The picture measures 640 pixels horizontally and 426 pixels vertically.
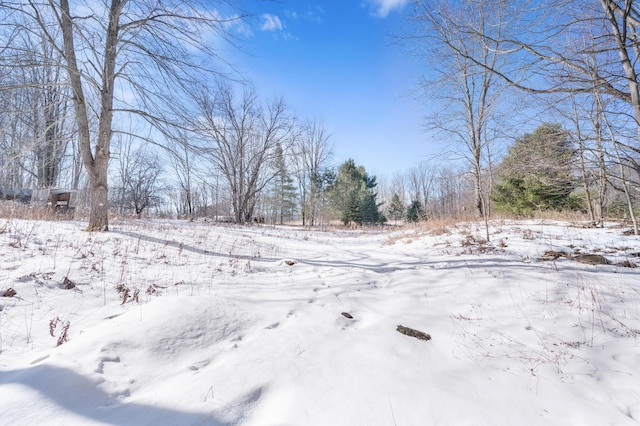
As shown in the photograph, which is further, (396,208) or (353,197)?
(396,208)

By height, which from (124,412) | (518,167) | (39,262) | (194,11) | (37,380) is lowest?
(124,412)

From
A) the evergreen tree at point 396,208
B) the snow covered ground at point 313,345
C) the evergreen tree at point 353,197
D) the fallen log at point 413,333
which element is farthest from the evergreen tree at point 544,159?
the evergreen tree at point 396,208

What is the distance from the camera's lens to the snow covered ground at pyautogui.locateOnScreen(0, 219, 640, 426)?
149cm

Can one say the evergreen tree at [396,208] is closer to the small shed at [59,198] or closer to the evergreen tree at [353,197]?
the evergreen tree at [353,197]

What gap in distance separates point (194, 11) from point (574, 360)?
24.6ft

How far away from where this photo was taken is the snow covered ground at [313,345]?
1.49 m

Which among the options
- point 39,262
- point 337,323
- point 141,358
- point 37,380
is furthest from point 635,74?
point 39,262

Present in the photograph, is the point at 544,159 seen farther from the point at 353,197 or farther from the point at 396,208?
the point at 396,208

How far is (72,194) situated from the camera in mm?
9242

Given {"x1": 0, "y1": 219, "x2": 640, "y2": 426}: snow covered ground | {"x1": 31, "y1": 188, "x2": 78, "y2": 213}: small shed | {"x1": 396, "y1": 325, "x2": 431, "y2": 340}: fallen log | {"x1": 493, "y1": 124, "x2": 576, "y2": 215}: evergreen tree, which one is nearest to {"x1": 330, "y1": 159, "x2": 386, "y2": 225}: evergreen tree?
{"x1": 493, "y1": 124, "x2": 576, "y2": 215}: evergreen tree

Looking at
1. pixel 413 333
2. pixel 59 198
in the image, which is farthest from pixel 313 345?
pixel 59 198

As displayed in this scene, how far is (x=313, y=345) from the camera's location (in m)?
2.23

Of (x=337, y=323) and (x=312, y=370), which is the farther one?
(x=337, y=323)

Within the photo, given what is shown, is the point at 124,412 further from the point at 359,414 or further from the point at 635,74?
the point at 635,74
